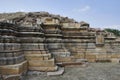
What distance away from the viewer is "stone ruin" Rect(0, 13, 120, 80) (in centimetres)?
587

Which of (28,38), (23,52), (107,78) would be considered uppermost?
(28,38)

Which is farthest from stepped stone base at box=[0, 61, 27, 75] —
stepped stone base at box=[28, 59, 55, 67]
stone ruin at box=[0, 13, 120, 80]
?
stepped stone base at box=[28, 59, 55, 67]

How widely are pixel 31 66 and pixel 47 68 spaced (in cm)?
51

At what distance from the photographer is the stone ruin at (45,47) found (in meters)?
5.87

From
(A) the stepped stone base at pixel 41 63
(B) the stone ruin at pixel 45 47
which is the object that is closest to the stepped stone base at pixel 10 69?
(B) the stone ruin at pixel 45 47

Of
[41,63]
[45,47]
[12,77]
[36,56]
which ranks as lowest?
[12,77]

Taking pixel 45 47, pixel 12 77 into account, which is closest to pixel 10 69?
pixel 12 77

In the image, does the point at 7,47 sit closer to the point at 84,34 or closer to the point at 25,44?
the point at 25,44

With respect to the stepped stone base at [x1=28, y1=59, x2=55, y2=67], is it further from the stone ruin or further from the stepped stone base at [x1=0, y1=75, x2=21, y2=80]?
the stepped stone base at [x1=0, y1=75, x2=21, y2=80]

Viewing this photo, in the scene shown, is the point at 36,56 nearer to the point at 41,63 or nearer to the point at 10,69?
the point at 41,63

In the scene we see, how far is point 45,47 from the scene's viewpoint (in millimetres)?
7504

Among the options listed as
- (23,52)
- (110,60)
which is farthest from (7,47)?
(110,60)

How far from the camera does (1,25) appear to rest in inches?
238

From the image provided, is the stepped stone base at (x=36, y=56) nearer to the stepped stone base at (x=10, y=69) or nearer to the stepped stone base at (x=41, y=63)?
the stepped stone base at (x=41, y=63)
